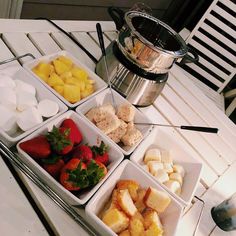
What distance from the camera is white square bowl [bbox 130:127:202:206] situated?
0.87m

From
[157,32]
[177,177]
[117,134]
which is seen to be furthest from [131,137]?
[157,32]

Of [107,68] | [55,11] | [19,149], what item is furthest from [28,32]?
[55,11]

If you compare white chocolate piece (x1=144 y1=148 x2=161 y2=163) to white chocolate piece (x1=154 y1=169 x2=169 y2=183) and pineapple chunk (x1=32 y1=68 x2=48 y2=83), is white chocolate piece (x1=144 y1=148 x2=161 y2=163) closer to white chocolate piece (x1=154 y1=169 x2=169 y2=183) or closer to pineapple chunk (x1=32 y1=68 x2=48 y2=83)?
white chocolate piece (x1=154 y1=169 x2=169 y2=183)

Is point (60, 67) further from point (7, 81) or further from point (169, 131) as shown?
point (169, 131)

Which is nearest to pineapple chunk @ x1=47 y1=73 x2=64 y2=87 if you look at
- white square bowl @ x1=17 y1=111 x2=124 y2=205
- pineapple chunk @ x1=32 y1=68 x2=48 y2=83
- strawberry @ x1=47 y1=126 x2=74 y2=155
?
pineapple chunk @ x1=32 y1=68 x2=48 y2=83

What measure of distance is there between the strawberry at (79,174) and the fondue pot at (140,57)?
0.35 metres

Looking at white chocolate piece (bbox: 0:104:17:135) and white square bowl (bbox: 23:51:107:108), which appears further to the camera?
white square bowl (bbox: 23:51:107:108)

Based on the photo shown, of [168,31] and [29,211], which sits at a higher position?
[168,31]

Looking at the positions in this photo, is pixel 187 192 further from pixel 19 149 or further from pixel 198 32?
pixel 198 32

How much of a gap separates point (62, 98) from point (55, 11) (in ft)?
4.17

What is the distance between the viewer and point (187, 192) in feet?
2.78

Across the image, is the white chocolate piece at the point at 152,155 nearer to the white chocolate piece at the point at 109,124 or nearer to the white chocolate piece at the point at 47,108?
the white chocolate piece at the point at 109,124

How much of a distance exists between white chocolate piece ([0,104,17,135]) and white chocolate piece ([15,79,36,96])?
75 millimetres

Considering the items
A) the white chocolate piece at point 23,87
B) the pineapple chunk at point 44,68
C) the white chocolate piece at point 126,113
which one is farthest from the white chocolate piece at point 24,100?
the white chocolate piece at point 126,113
